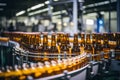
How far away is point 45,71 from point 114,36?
16.6ft

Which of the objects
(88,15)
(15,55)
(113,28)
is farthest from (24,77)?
(88,15)

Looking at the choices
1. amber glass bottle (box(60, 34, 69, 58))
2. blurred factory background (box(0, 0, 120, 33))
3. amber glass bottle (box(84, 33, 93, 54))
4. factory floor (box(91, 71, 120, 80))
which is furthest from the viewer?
blurred factory background (box(0, 0, 120, 33))

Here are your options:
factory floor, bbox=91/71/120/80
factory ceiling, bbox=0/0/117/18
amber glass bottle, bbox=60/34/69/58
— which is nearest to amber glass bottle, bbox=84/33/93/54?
amber glass bottle, bbox=60/34/69/58

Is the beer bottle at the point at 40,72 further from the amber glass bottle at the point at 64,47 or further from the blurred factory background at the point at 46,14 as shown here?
the blurred factory background at the point at 46,14

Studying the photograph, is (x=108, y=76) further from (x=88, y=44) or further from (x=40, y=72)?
(x=40, y=72)

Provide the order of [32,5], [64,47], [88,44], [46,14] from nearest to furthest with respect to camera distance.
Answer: [88,44] < [64,47] < [32,5] < [46,14]

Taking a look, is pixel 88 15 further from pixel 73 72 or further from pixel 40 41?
pixel 73 72

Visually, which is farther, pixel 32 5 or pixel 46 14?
pixel 46 14

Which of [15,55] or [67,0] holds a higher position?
[67,0]

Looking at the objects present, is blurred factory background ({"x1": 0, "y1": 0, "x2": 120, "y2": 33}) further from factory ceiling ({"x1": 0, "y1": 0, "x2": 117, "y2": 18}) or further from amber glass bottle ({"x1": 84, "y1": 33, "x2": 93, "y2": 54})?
amber glass bottle ({"x1": 84, "y1": 33, "x2": 93, "y2": 54})

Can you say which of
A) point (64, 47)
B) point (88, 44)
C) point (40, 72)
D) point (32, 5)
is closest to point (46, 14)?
point (32, 5)

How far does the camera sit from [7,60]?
23.5 feet

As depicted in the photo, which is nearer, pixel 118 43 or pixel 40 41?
pixel 118 43

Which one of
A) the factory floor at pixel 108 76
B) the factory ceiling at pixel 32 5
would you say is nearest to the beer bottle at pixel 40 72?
the factory floor at pixel 108 76
